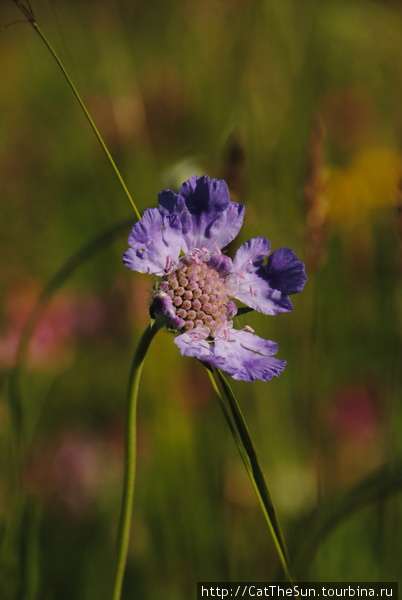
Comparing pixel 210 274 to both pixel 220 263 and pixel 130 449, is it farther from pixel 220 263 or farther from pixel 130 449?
pixel 130 449

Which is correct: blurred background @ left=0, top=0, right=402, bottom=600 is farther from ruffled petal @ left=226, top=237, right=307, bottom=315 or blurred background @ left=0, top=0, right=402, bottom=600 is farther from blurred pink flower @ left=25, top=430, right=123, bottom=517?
ruffled petal @ left=226, top=237, right=307, bottom=315

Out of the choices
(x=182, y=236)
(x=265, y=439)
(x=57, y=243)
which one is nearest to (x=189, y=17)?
(x=57, y=243)

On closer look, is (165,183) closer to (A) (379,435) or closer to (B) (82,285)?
(A) (379,435)

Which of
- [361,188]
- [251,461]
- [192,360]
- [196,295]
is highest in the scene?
[361,188]

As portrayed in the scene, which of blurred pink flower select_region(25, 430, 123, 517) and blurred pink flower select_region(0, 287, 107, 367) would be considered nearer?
blurred pink flower select_region(25, 430, 123, 517)

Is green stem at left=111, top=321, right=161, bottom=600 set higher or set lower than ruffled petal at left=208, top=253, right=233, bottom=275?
lower

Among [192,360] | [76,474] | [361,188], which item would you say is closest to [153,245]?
[76,474]

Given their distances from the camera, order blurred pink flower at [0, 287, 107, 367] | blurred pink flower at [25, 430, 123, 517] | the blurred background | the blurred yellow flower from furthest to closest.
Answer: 1. the blurred yellow flower
2. blurred pink flower at [0, 287, 107, 367]
3. blurred pink flower at [25, 430, 123, 517]
4. the blurred background

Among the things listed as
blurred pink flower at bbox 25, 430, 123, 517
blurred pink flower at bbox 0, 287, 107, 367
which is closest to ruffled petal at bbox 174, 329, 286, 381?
blurred pink flower at bbox 25, 430, 123, 517
